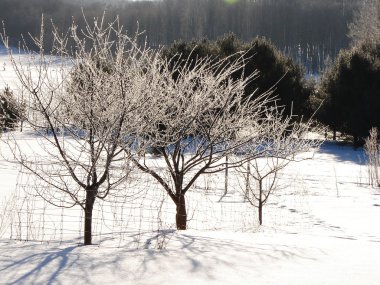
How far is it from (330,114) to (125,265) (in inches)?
780

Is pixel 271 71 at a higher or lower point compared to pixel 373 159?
higher

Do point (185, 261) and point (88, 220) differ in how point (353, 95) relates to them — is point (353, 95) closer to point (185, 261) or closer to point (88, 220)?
point (88, 220)

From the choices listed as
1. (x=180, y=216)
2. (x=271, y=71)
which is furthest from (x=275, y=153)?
(x=271, y=71)

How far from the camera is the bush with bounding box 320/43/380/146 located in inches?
830

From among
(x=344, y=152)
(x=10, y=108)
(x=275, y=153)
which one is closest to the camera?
(x=10, y=108)

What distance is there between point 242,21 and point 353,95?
51.3 metres

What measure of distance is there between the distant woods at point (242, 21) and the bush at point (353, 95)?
137 feet

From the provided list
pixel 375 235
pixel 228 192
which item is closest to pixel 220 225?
pixel 375 235

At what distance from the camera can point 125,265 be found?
169 inches

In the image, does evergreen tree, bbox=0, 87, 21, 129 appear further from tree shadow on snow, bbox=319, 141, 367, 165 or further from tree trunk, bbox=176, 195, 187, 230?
tree shadow on snow, bbox=319, 141, 367, 165

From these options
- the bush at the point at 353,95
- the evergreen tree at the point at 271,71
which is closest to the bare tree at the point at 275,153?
the bush at the point at 353,95

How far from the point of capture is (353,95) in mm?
22016

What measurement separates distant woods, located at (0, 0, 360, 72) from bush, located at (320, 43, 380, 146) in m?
41.9

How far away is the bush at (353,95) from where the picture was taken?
21078mm
